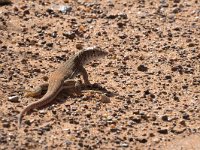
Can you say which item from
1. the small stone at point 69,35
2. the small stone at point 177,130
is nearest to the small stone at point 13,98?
the small stone at point 177,130

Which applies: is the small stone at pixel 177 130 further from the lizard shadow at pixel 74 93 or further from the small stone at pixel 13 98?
the small stone at pixel 13 98

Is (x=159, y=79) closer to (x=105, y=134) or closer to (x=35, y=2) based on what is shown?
(x=105, y=134)

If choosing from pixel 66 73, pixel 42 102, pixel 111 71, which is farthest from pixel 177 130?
pixel 111 71

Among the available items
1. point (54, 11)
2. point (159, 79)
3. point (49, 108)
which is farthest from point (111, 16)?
point (49, 108)

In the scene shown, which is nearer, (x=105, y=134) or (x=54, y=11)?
(x=105, y=134)

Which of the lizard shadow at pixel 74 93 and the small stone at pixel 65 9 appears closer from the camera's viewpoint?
the lizard shadow at pixel 74 93

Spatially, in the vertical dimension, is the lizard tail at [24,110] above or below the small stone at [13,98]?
below

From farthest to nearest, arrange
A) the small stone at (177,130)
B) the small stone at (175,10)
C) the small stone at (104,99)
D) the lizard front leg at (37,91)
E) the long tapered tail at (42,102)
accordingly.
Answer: the small stone at (175,10), the small stone at (104,99), the lizard front leg at (37,91), the small stone at (177,130), the long tapered tail at (42,102)
